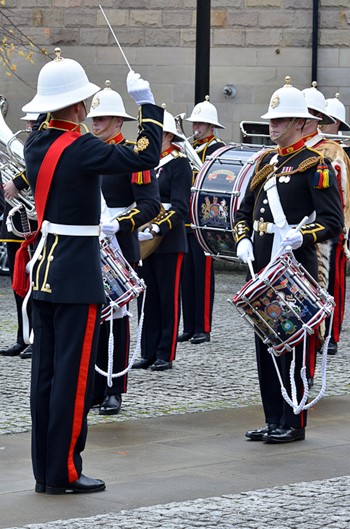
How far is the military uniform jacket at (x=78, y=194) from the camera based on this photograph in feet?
21.5

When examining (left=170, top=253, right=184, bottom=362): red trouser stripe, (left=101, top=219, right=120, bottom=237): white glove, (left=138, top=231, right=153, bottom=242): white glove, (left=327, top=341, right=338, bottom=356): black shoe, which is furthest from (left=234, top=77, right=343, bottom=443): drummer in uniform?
(left=327, top=341, right=338, bottom=356): black shoe

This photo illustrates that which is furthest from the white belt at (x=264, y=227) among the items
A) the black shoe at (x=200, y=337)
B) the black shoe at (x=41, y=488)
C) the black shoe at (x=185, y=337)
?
the black shoe at (x=185, y=337)

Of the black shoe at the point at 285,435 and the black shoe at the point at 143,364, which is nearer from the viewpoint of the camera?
the black shoe at the point at 285,435

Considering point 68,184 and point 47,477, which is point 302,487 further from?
point 68,184

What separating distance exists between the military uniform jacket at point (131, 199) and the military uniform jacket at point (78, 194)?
215cm

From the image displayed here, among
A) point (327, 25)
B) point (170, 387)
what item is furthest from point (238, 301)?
point (327, 25)

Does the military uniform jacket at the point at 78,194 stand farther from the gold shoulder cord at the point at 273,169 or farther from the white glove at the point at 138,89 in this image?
the gold shoulder cord at the point at 273,169

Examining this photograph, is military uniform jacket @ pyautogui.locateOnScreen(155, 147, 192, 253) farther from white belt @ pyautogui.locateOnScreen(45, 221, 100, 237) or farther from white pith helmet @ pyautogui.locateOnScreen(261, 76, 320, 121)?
white belt @ pyautogui.locateOnScreen(45, 221, 100, 237)

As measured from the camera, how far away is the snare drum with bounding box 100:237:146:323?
8.55 m

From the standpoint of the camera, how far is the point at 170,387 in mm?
9906

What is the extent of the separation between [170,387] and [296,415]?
2006mm

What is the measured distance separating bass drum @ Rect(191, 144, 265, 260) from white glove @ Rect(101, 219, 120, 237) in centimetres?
258

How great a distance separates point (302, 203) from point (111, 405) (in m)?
1.81

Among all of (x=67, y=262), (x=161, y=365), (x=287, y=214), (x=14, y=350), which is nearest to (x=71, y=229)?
(x=67, y=262)
